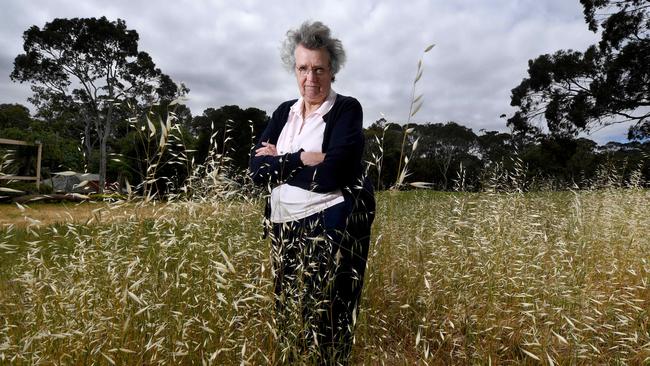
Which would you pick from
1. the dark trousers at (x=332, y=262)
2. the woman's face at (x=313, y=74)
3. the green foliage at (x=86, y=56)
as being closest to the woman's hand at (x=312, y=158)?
the dark trousers at (x=332, y=262)

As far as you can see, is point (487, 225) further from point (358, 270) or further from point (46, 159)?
point (46, 159)

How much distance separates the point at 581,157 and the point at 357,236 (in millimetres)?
33874

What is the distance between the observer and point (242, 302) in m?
2.43

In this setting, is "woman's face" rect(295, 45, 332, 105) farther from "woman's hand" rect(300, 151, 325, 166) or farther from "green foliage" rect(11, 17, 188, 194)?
"green foliage" rect(11, 17, 188, 194)

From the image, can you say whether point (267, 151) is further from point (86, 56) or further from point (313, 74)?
point (86, 56)

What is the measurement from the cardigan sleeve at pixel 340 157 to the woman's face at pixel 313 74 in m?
0.18

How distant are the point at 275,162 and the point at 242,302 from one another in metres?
A: 0.86

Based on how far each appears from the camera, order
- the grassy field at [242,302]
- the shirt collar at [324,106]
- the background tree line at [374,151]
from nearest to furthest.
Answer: the grassy field at [242,302], the shirt collar at [324,106], the background tree line at [374,151]

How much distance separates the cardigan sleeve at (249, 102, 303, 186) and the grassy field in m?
0.31

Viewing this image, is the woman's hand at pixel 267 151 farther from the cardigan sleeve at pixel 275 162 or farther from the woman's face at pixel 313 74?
the woman's face at pixel 313 74

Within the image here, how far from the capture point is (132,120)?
2.07 metres

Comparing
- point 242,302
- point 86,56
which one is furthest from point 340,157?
point 86,56

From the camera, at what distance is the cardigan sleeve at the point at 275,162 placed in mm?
2391

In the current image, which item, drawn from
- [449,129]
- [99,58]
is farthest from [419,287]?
[449,129]
